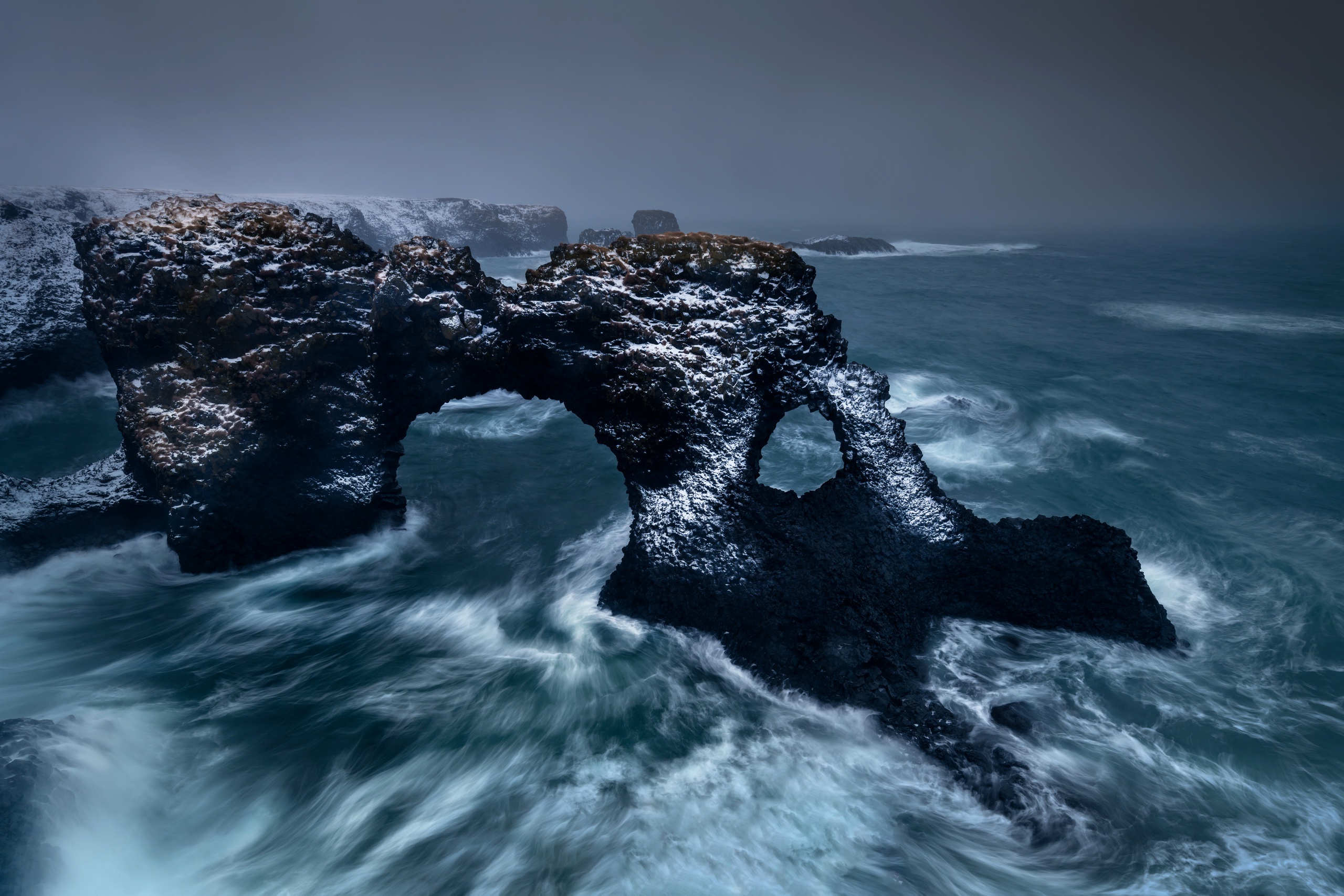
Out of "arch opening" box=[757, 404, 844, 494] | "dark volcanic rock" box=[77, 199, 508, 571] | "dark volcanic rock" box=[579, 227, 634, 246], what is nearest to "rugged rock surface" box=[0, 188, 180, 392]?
"dark volcanic rock" box=[77, 199, 508, 571]

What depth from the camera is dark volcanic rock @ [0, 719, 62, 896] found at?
5953 millimetres

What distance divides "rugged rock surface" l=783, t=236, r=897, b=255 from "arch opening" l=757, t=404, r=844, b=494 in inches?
1622

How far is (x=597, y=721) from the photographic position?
8.89 metres

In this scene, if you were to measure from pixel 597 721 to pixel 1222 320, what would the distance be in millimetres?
40392

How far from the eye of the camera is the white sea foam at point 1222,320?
29516mm

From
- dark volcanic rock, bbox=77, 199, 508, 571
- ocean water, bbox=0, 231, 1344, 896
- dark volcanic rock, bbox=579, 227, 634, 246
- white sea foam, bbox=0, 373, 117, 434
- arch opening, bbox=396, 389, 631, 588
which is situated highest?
dark volcanic rock, bbox=579, 227, 634, 246

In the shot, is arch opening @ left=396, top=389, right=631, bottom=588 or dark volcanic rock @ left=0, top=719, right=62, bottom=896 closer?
dark volcanic rock @ left=0, top=719, right=62, bottom=896

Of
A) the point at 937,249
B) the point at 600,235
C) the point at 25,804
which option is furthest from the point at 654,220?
the point at 25,804

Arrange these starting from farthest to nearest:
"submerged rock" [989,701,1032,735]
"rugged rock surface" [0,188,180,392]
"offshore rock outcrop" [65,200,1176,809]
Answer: "rugged rock surface" [0,188,180,392] < "offshore rock outcrop" [65,200,1176,809] < "submerged rock" [989,701,1032,735]

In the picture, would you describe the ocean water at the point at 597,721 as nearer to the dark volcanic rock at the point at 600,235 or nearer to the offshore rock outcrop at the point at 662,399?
the offshore rock outcrop at the point at 662,399

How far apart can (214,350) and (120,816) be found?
7000mm

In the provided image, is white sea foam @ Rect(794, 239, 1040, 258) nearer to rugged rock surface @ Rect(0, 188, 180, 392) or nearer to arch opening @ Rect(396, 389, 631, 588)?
arch opening @ Rect(396, 389, 631, 588)

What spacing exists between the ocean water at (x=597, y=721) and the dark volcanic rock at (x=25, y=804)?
0.21m

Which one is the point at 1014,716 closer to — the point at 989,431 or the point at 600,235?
the point at 989,431
